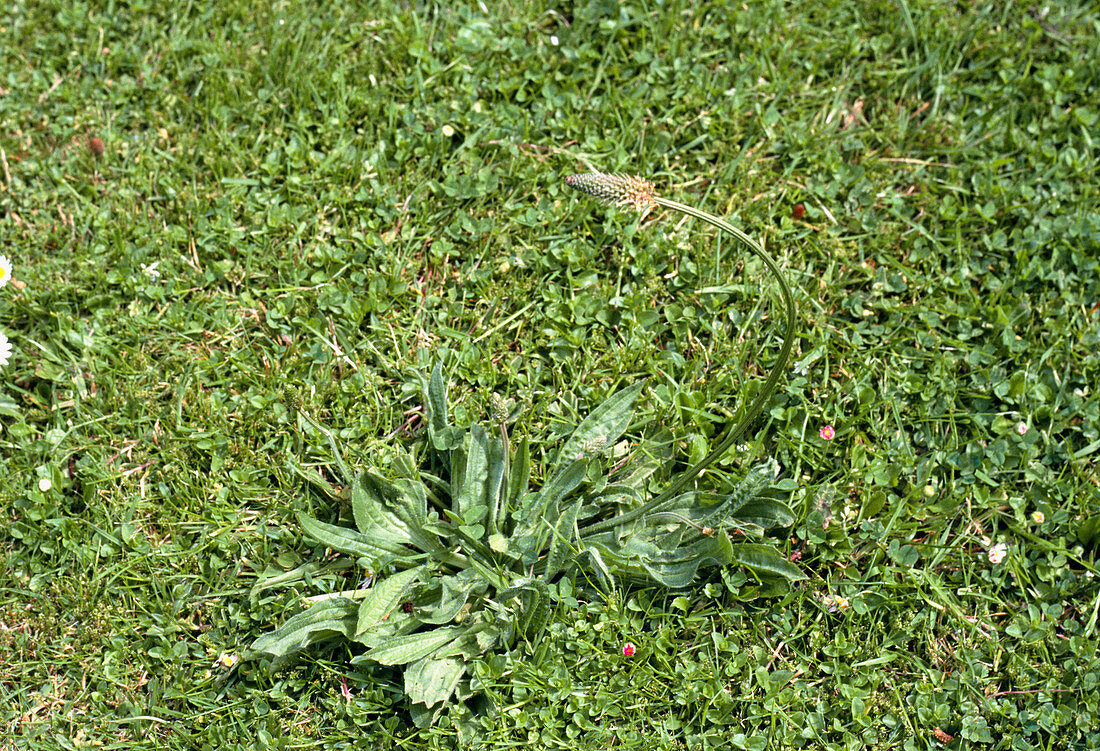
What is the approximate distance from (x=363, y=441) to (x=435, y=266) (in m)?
0.68

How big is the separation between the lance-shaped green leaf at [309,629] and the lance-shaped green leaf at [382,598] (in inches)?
2.0

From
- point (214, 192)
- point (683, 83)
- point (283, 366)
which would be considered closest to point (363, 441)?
point (283, 366)

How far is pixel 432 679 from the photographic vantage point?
242 centimetres

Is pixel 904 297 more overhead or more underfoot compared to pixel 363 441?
more overhead

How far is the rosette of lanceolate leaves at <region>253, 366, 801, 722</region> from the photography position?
2.47 m

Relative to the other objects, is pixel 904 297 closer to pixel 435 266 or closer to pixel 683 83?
pixel 683 83

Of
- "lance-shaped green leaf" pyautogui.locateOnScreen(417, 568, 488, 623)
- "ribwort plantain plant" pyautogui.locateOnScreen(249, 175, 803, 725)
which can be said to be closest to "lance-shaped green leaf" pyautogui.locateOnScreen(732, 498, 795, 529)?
"ribwort plantain plant" pyautogui.locateOnScreen(249, 175, 803, 725)

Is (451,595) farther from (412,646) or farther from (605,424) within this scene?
(605,424)

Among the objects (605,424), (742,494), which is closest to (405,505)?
(605,424)

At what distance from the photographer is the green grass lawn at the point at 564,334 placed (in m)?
2.56

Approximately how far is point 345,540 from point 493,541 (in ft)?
1.32

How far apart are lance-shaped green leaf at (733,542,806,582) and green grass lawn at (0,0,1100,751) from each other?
87mm

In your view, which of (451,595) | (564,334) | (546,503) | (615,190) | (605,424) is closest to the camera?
(615,190)

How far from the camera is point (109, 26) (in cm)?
367
